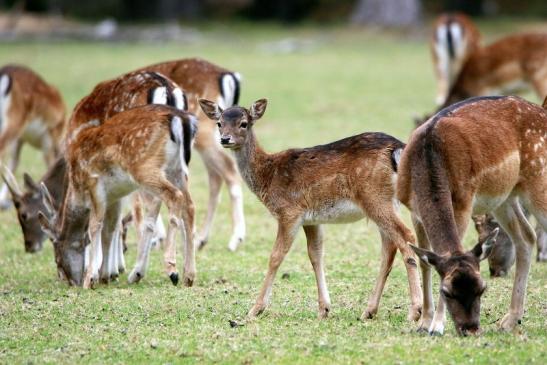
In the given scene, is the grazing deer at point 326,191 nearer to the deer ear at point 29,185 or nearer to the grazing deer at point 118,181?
the grazing deer at point 118,181

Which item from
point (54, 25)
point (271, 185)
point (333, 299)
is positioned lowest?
point (54, 25)

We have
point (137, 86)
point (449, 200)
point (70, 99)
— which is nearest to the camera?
point (449, 200)

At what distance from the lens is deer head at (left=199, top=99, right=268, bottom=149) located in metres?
7.51

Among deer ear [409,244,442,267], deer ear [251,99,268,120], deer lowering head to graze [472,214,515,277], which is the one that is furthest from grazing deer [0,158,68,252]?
deer ear [409,244,442,267]

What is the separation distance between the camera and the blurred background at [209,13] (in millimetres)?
33250

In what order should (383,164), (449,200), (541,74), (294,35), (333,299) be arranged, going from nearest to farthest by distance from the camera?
(449,200) → (383,164) → (333,299) → (541,74) → (294,35)

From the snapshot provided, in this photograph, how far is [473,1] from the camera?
116 ft

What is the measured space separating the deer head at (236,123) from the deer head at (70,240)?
6.04 feet

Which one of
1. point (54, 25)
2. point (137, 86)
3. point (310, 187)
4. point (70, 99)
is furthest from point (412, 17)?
point (310, 187)

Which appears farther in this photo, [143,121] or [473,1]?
[473,1]

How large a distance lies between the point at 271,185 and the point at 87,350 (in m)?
1.78

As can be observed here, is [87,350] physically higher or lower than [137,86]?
lower

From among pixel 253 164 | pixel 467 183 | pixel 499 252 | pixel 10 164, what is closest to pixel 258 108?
pixel 253 164

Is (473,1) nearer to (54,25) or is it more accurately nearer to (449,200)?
(54,25)
